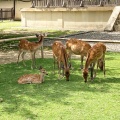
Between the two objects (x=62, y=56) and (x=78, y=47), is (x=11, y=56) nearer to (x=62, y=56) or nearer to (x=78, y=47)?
(x=78, y=47)

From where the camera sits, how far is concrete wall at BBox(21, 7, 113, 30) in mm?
27550

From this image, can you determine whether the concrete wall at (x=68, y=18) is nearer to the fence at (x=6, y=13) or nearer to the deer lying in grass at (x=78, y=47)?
the fence at (x=6, y=13)

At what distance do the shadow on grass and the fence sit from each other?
3655 centimetres

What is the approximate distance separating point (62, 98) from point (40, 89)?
3.50 feet

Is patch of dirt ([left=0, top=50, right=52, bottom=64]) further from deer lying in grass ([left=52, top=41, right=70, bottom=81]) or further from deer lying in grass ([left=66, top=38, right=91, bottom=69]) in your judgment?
deer lying in grass ([left=52, top=41, right=70, bottom=81])

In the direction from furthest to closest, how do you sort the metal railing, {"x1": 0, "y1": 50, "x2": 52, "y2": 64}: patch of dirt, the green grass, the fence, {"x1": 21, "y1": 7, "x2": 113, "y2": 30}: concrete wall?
the fence, the metal railing, {"x1": 21, "y1": 7, "x2": 113, "y2": 30}: concrete wall, {"x1": 0, "y1": 50, "x2": 52, "y2": 64}: patch of dirt, the green grass

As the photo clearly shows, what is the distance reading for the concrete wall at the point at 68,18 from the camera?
90.4 ft

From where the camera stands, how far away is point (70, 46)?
12.0 meters

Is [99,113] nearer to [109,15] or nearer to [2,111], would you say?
[2,111]

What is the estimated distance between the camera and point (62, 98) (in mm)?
8469

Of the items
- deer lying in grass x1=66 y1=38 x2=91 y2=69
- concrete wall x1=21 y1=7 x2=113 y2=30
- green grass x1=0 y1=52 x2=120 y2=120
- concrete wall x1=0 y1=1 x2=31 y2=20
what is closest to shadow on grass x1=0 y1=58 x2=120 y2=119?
green grass x1=0 y1=52 x2=120 y2=120

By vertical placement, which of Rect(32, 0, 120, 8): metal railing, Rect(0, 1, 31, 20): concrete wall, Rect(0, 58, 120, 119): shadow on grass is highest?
Rect(32, 0, 120, 8): metal railing

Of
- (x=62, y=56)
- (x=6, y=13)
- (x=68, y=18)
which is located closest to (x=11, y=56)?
(x=62, y=56)

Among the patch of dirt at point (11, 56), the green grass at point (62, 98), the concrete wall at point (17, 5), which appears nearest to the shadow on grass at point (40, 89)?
the green grass at point (62, 98)
